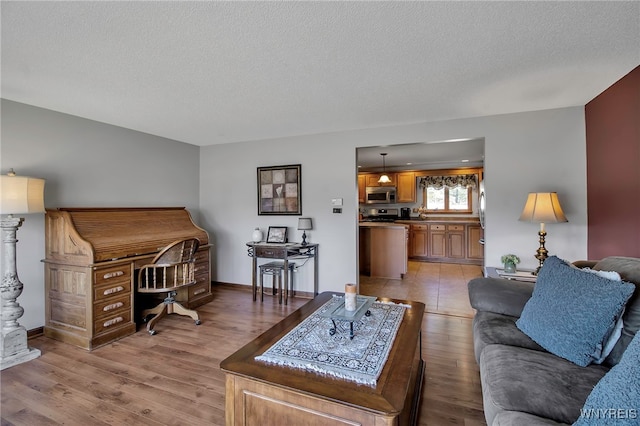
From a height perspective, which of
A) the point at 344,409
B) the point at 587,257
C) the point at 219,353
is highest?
the point at 587,257

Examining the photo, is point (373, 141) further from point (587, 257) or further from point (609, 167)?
point (587, 257)

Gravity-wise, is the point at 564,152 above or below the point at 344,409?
above

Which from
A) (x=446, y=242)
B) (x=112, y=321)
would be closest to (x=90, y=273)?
(x=112, y=321)

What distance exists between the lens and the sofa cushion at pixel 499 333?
1.61 metres

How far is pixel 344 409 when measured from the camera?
1.14 m

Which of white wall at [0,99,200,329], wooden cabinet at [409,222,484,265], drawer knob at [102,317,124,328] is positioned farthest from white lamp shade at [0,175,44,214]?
wooden cabinet at [409,222,484,265]

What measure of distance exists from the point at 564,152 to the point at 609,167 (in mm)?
529

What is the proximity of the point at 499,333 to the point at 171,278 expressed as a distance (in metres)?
3.25

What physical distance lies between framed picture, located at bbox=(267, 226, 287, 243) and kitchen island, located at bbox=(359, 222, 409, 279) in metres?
1.54

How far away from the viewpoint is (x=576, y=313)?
1.42 metres

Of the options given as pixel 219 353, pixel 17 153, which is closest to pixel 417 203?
pixel 219 353

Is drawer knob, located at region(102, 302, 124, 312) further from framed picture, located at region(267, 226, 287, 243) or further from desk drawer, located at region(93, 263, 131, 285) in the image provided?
framed picture, located at region(267, 226, 287, 243)

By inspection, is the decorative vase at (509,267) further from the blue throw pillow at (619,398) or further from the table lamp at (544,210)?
the blue throw pillow at (619,398)

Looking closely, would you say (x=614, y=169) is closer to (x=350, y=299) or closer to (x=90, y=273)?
(x=350, y=299)
